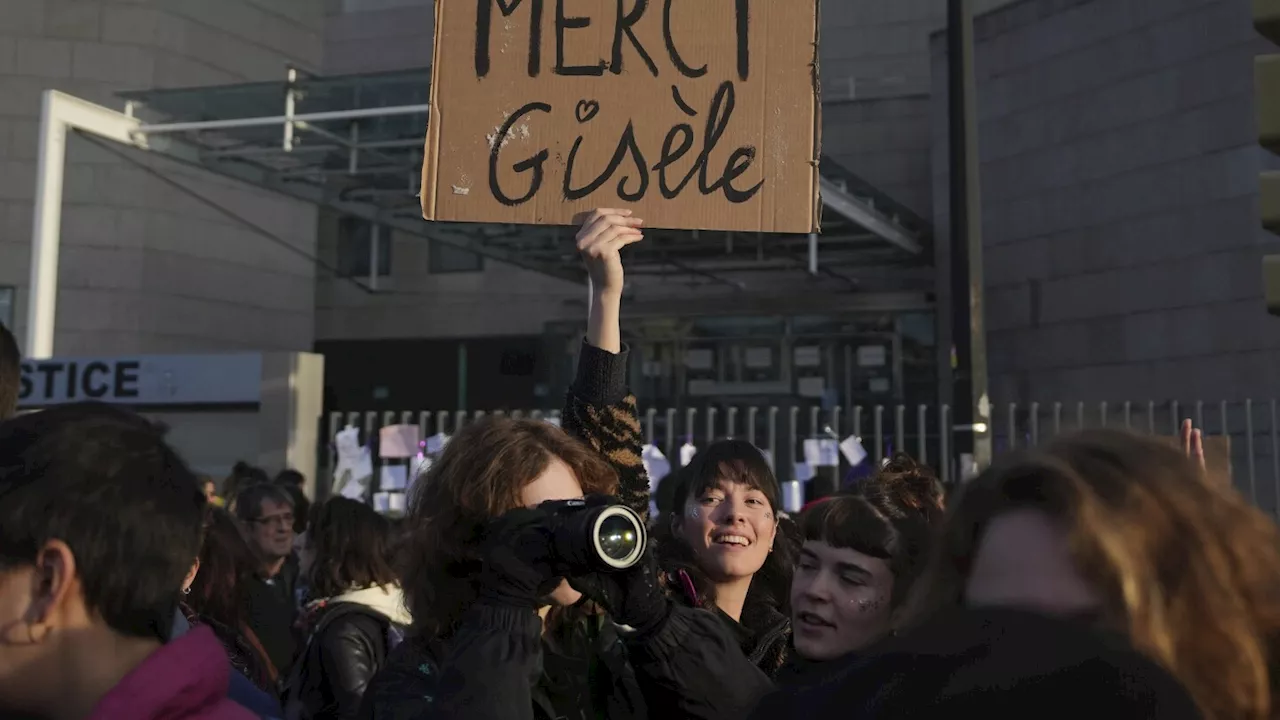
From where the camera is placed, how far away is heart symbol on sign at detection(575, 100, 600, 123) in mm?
3471

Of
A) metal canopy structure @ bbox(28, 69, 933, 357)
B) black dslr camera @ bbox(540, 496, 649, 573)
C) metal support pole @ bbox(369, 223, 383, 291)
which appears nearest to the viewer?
black dslr camera @ bbox(540, 496, 649, 573)

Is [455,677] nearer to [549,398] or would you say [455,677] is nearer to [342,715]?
[342,715]

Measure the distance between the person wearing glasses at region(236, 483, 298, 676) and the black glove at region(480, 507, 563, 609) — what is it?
4067 mm

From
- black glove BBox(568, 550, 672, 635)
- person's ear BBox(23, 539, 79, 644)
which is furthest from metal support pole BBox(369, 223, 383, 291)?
person's ear BBox(23, 539, 79, 644)

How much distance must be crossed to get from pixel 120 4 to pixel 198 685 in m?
19.4

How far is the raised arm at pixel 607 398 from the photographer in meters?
2.86

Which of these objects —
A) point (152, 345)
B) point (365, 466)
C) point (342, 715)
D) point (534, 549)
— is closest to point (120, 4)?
point (152, 345)

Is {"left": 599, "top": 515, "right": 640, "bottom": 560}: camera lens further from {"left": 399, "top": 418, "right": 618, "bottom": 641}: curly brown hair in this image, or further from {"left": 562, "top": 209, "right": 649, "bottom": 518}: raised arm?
{"left": 562, "top": 209, "right": 649, "bottom": 518}: raised arm

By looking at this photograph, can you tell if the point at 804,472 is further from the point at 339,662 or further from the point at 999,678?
the point at 999,678

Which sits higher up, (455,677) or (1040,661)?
(1040,661)

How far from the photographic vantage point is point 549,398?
1800 centimetres

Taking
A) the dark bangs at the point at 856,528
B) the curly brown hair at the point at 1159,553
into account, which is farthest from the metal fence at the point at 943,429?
the curly brown hair at the point at 1159,553

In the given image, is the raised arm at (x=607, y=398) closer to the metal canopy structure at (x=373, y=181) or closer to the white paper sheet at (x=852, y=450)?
the white paper sheet at (x=852, y=450)

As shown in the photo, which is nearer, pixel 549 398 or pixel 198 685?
pixel 198 685
